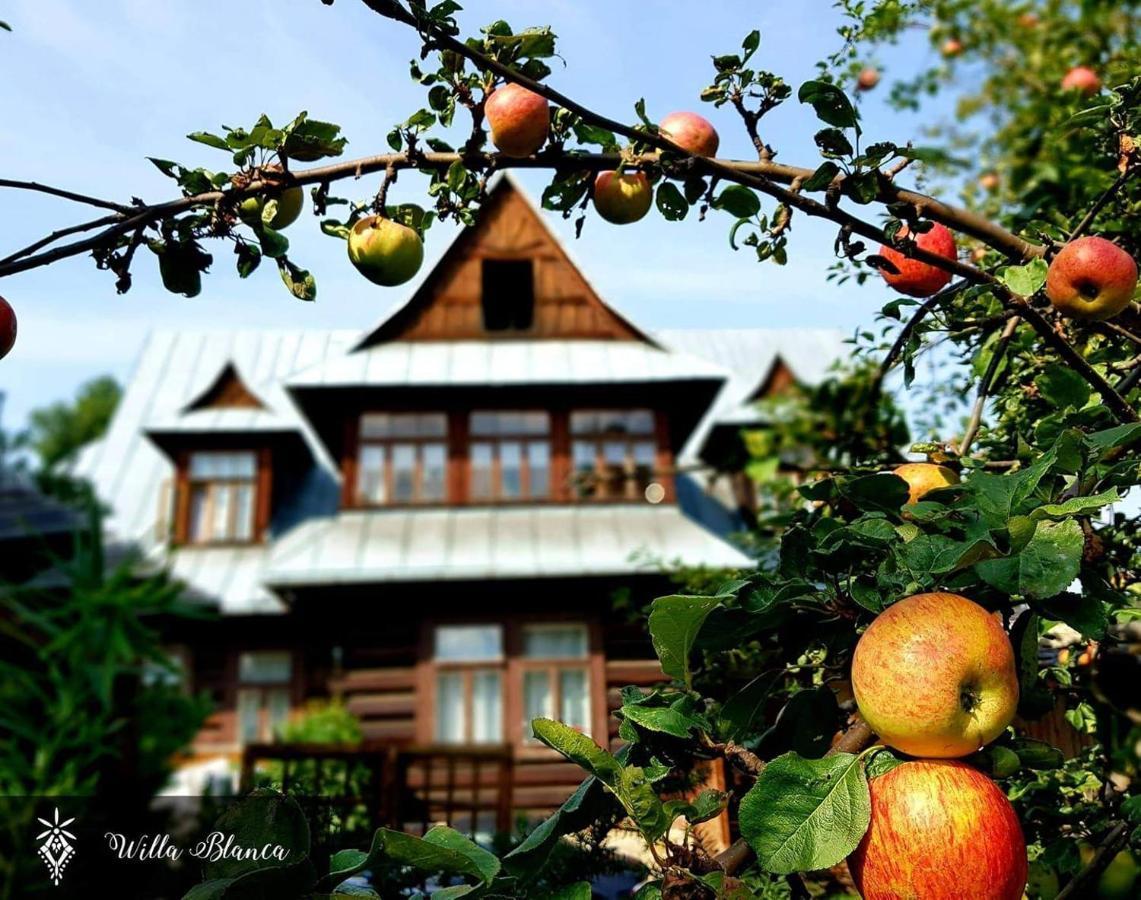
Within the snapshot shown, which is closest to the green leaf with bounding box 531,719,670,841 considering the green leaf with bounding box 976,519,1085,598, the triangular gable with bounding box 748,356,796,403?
the green leaf with bounding box 976,519,1085,598

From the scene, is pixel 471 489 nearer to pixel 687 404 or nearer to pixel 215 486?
pixel 687 404

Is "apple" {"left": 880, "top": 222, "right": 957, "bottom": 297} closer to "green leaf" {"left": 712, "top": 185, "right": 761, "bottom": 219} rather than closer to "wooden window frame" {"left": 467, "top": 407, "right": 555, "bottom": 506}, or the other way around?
"green leaf" {"left": 712, "top": 185, "right": 761, "bottom": 219}

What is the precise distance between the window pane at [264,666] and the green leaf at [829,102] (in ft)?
38.2

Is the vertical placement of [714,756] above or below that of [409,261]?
below

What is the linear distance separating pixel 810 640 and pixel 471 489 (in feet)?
30.7

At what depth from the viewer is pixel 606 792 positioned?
4.27 ft

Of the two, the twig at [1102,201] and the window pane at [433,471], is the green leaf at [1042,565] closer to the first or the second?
the twig at [1102,201]

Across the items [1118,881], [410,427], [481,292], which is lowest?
[1118,881]

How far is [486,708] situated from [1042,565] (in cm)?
852

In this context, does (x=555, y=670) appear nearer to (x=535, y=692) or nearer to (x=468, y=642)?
(x=535, y=692)

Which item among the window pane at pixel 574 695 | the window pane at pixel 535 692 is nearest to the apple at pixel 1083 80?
the window pane at pixel 574 695

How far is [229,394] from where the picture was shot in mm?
12461

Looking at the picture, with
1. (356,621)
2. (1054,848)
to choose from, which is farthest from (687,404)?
(1054,848)

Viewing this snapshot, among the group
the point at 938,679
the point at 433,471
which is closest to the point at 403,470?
the point at 433,471
